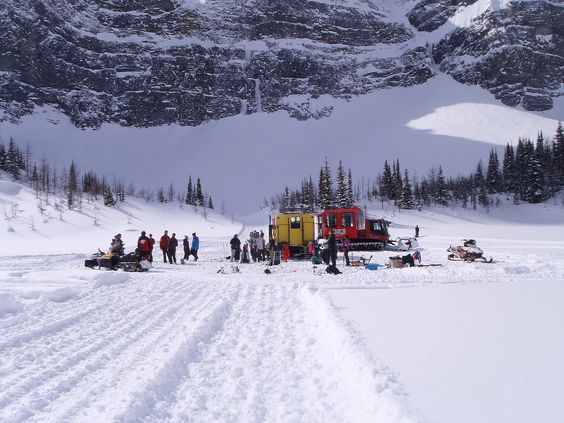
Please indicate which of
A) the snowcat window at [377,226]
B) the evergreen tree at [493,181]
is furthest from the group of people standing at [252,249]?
the evergreen tree at [493,181]

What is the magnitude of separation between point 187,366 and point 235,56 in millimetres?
180991

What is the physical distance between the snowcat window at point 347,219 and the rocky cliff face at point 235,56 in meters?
135

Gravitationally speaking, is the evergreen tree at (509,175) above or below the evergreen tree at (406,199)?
above

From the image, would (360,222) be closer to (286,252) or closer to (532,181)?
(286,252)

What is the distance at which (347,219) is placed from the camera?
28547 millimetres

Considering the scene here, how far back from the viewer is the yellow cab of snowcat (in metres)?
23.0

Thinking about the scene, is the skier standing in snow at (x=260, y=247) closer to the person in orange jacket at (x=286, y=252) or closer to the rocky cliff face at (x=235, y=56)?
the person in orange jacket at (x=286, y=252)

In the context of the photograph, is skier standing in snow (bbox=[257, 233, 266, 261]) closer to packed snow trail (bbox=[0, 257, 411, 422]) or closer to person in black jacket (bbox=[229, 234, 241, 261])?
person in black jacket (bbox=[229, 234, 241, 261])

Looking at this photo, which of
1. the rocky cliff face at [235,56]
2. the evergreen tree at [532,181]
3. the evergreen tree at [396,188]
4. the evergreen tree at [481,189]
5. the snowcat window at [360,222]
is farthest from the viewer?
the rocky cliff face at [235,56]

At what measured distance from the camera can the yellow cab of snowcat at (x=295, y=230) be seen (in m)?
23.0

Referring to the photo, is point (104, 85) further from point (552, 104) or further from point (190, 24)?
point (552, 104)

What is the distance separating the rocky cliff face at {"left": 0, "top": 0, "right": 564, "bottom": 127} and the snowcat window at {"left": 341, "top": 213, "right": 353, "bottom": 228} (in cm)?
13491

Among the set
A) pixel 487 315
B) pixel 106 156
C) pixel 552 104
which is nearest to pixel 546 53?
pixel 552 104

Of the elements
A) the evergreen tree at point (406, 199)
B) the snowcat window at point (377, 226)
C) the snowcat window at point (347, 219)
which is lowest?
the snowcat window at point (377, 226)
